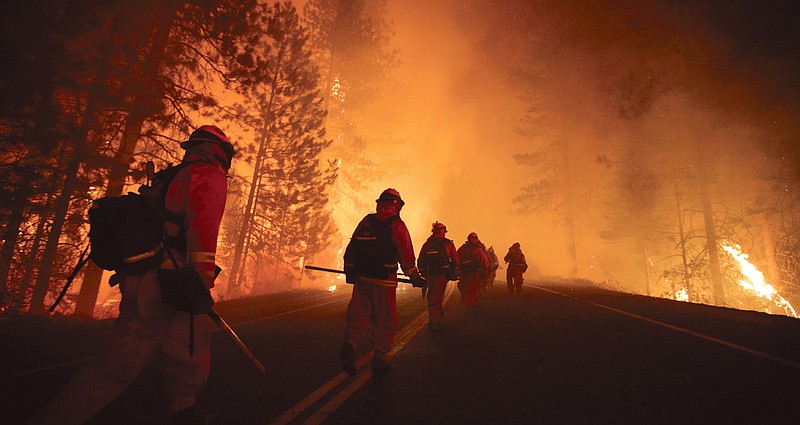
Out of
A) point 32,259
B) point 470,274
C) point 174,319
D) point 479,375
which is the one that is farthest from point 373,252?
point 32,259

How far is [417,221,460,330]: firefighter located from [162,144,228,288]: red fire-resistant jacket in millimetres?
5973

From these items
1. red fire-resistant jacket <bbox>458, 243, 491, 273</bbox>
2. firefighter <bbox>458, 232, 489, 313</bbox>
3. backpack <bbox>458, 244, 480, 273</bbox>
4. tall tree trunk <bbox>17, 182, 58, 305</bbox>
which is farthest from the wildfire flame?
tall tree trunk <bbox>17, 182, 58, 305</bbox>

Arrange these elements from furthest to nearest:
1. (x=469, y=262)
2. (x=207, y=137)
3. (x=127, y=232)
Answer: (x=469, y=262)
(x=207, y=137)
(x=127, y=232)

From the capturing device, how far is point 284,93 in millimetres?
19812

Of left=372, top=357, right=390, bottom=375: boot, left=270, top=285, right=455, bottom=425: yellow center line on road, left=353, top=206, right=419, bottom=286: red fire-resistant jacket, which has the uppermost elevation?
left=353, top=206, right=419, bottom=286: red fire-resistant jacket

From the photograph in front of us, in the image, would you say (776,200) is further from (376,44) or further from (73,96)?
(73,96)

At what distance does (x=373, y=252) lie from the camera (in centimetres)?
511

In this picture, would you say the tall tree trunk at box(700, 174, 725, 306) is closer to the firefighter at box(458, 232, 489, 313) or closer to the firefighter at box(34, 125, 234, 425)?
the firefighter at box(458, 232, 489, 313)

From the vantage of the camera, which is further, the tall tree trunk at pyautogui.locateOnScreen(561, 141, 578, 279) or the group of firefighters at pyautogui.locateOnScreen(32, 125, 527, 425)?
the tall tree trunk at pyautogui.locateOnScreen(561, 141, 578, 279)

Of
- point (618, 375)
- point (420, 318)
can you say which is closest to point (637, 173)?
point (420, 318)

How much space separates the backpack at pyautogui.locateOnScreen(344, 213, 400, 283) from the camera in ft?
16.6

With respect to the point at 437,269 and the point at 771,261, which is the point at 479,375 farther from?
the point at 771,261

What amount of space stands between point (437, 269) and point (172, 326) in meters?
6.71

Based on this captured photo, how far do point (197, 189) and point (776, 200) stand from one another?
135 ft
